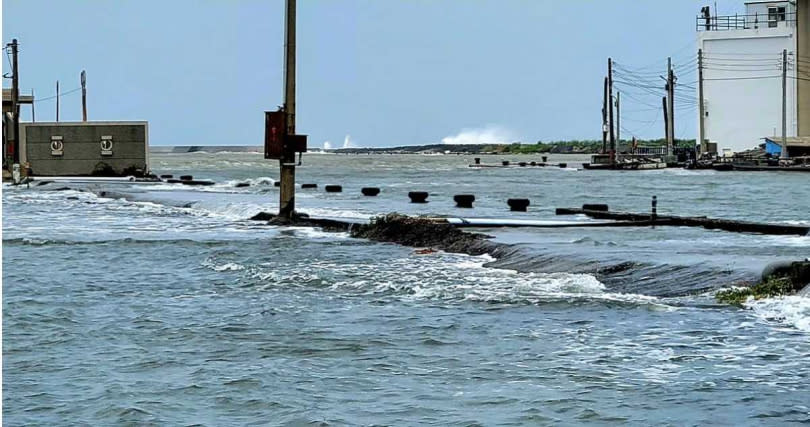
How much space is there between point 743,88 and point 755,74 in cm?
112

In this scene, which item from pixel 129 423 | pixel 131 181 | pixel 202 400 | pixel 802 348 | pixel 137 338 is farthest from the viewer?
pixel 131 181

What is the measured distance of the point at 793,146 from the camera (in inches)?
2965

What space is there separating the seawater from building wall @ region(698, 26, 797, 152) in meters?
61.2

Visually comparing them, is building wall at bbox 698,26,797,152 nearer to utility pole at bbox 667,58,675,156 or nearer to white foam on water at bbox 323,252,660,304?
utility pole at bbox 667,58,675,156

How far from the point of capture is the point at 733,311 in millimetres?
Answer: 11641

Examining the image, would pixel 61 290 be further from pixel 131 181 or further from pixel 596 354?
pixel 131 181

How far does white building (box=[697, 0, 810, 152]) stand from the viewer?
258 feet

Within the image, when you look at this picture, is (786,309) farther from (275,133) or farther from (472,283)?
(275,133)

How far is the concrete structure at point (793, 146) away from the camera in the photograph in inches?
2965

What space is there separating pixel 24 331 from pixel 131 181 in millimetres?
44265

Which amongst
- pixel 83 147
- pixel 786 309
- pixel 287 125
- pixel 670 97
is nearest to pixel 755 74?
pixel 670 97

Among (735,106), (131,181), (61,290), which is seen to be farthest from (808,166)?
(61,290)

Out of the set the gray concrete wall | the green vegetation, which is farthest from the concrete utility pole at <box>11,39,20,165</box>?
the green vegetation

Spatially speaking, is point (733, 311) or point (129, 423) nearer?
point (129, 423)
